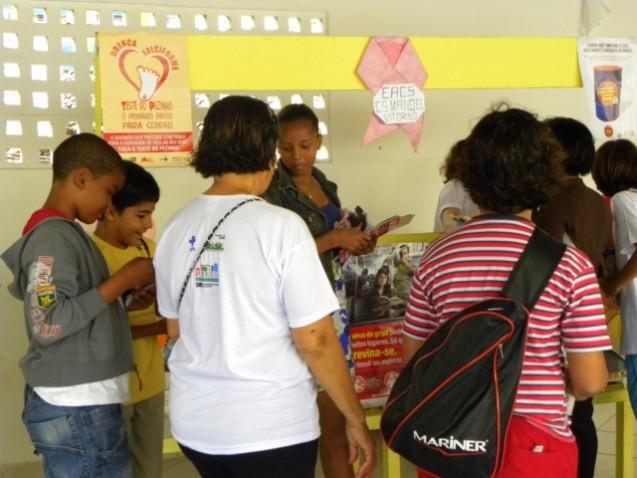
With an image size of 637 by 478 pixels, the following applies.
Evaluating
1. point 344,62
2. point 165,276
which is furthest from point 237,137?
point 344,62

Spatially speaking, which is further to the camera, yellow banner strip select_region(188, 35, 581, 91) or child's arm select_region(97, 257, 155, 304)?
yellow banner strip select_region(188, 35, 581, 91)

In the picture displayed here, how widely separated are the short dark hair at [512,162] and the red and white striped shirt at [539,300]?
4 centimetres

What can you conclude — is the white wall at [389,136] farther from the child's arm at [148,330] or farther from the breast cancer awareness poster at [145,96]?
the child's arm at [148,330]

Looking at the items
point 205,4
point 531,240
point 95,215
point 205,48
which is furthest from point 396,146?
point 531,240

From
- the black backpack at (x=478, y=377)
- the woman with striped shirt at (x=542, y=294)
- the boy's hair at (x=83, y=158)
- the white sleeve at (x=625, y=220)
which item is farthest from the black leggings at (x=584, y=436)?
the boy's hair at (x=83, y=158)

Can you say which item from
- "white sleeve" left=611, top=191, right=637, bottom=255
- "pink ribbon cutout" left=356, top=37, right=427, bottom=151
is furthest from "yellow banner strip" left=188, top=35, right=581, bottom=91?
"white sleeve" left=611, top=191, right=637, bottom=255

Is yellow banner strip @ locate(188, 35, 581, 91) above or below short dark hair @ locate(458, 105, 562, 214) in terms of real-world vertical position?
above

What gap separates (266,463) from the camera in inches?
48.9

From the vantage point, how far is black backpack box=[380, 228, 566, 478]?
1.17m

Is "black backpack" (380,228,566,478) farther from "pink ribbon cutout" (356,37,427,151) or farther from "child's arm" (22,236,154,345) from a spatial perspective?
"pink ribbon cutout" (356,37,427,151)

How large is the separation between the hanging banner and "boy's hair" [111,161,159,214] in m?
1.51

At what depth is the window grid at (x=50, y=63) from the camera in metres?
2.84

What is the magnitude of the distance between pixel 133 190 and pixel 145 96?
0.27 meters

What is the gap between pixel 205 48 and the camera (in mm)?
2057
